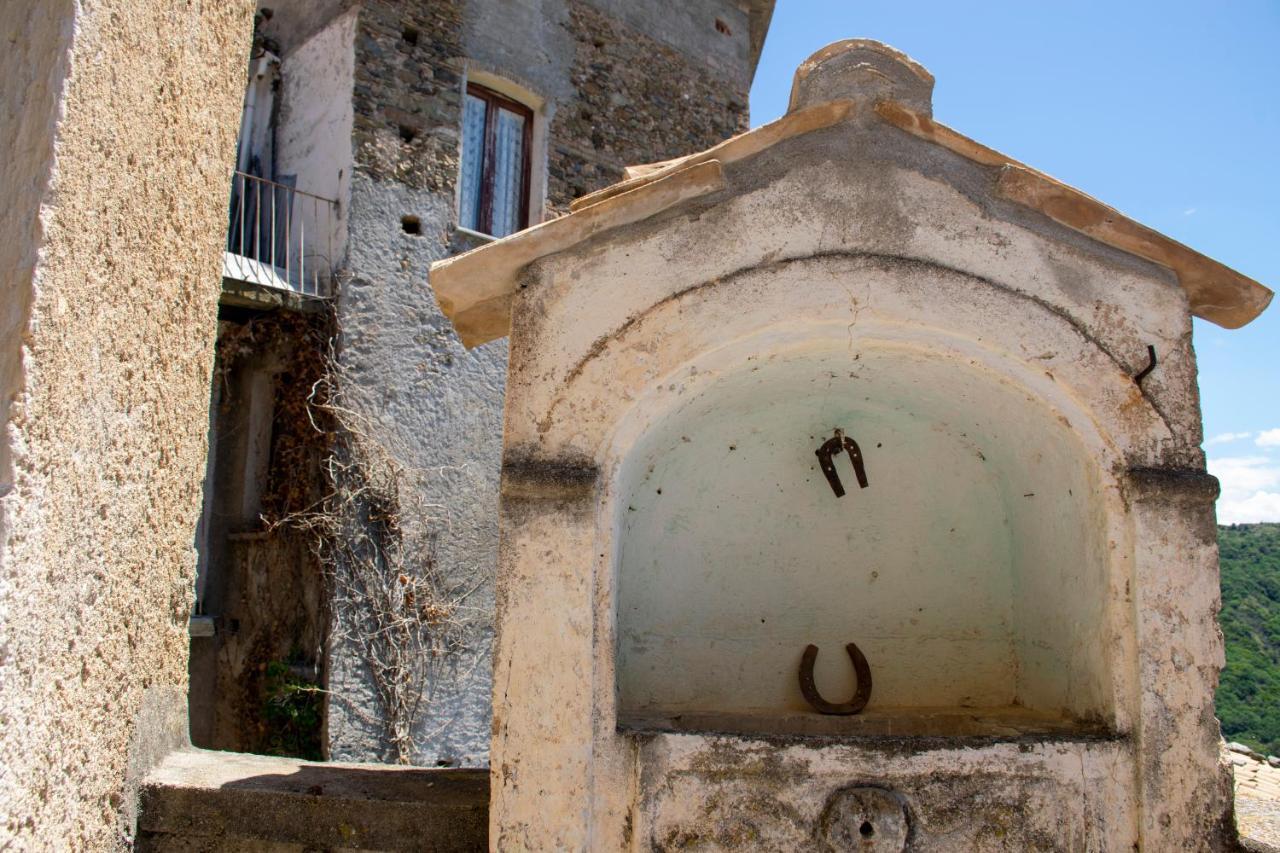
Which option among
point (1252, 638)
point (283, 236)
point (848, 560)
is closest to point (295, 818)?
point (848, 560)

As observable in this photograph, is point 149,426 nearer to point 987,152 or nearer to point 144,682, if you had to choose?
point 144,682

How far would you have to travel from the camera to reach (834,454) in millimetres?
4188

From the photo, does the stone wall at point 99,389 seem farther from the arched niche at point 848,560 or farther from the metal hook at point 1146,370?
the metal hook at point 1146,370

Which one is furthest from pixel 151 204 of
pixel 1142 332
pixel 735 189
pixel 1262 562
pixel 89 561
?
pixel 1262 562

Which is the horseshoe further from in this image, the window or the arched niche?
the window

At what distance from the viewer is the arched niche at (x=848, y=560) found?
358 centimetres

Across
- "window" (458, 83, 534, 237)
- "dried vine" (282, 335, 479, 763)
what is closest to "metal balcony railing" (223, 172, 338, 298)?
"dried vine" (282, 335, 479, 763)

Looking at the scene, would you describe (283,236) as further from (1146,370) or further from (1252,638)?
(1252,638)

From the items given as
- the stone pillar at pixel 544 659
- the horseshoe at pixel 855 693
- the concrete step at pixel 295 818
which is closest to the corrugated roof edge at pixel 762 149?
the stone pillar at pixel 544 659

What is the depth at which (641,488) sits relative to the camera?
153 inches

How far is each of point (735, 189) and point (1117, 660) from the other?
1.89 m

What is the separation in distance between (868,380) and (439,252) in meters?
5.82

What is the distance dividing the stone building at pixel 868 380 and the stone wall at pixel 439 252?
489 cm

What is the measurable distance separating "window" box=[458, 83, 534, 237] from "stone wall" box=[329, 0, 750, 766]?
190 mm
